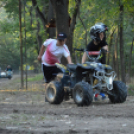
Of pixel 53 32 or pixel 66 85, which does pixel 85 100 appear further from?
pixel 53 32

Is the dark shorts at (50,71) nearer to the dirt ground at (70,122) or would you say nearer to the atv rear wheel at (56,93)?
the atv rear wheel at (56,93)

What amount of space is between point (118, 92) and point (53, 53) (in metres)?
1.92

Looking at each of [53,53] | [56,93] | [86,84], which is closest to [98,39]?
[53,53]

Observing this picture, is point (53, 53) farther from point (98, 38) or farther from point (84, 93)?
point (84, 93)

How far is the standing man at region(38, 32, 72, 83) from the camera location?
861 centimetres

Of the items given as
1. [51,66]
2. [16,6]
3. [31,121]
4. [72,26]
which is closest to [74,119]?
[31,121]

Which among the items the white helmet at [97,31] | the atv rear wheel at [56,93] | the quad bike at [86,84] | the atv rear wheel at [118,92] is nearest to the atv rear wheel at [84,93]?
the quad bike at [86,84]

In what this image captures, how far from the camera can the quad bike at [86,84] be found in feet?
24.9

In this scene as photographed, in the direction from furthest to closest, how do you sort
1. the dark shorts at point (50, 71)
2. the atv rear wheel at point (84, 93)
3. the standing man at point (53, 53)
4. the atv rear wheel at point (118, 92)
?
1. the dark shorts at point (50, 71)
2. the standing man at point (53, 53)
3. the atv rear wheel at point (118, 92)
4. the atv rear wheel at point (84, 93)

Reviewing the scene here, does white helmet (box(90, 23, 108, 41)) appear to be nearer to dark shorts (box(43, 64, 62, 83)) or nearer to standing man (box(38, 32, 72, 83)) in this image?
standing man (box(38, 32, 72, 83))

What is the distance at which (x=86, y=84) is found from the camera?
754 centimetres

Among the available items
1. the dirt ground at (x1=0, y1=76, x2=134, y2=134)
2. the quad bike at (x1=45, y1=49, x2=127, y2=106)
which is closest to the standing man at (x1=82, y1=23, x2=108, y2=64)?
the quad bike at (x1=45, y1=49, x2=127, y2=106)

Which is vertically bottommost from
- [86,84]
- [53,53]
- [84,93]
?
[84,93]

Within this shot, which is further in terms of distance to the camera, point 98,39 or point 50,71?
point 50,71
